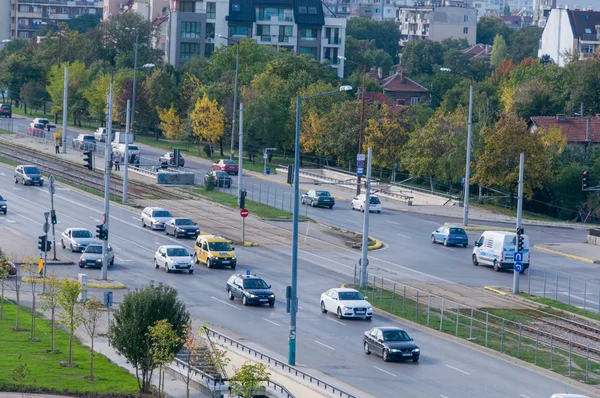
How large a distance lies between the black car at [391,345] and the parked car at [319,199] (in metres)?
39.6

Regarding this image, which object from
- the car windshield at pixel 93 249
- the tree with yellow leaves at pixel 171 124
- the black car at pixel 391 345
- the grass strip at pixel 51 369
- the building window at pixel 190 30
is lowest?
the grass strip at pixel 51 369

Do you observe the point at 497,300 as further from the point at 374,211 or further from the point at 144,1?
the point at 144,1

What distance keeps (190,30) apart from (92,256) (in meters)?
102

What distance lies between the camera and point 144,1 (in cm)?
17788

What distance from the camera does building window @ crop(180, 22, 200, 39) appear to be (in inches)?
6053

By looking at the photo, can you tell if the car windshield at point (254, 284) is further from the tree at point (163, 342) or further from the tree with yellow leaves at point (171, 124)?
the tree with yellow leaves at point (171, 124)

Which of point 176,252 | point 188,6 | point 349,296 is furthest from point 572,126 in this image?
point 188,6

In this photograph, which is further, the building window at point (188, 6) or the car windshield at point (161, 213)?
the building window at point (188, 6)

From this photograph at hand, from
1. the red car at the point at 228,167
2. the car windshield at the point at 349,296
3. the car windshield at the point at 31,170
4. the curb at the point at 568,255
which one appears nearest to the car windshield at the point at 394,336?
the car windshield at the point at 349,296

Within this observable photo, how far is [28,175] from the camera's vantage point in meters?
80.9

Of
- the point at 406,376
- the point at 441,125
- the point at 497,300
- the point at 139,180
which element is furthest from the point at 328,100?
the point at 406,376

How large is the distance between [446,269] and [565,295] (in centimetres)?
738

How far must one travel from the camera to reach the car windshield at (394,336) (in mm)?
40219

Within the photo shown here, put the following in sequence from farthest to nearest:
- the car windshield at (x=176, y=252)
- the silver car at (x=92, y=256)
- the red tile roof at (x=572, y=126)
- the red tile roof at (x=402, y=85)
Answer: the red tile roof at (x=402, y=85) → the red tile roof at (x=572, y=126) → the car windshield at (x=176, y=252) → the silver car at (x=92, y=256)
